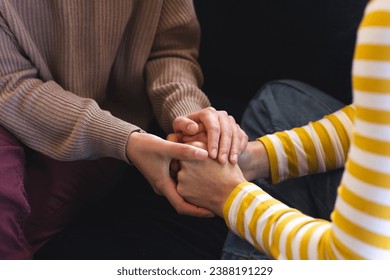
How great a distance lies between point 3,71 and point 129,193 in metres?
0.36

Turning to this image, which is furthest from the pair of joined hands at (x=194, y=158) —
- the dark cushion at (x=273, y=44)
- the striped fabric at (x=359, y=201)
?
the dark cushion at (x=273, y=44)

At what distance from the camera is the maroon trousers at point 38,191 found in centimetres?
82

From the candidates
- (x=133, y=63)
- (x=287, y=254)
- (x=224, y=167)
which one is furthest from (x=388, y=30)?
(x=133, y=63)

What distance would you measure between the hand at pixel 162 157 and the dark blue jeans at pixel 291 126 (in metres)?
0.10

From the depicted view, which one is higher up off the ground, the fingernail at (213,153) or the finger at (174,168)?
the fingernail at (213,153)

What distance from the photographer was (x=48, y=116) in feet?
3.01

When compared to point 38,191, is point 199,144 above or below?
above

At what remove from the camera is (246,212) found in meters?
0.76

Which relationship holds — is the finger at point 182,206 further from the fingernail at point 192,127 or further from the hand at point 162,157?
the fingernail at point 192,127

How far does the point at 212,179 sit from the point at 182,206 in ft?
0.26

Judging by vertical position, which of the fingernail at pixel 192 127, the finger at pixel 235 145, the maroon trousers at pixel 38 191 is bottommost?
the maroon trousers at pixel 38 191

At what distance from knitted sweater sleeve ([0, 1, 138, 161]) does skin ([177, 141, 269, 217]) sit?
0.12 meters

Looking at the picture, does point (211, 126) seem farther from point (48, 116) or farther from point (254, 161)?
point (48, 116)

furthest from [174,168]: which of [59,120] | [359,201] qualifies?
[359,201]
